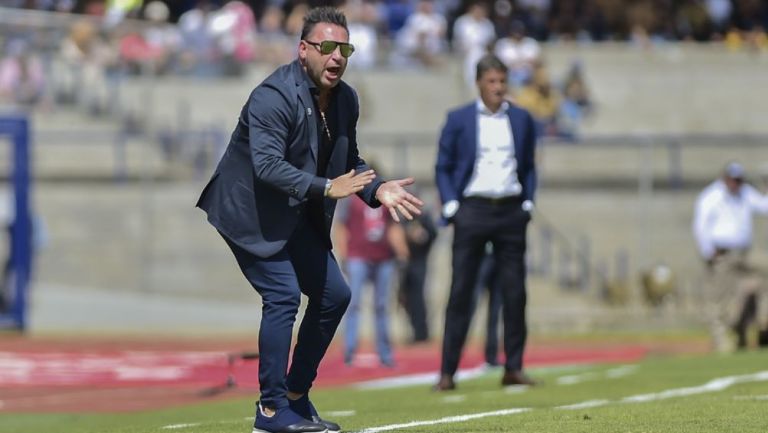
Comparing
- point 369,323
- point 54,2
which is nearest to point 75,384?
point 369,323

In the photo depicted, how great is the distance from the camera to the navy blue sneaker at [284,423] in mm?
8703

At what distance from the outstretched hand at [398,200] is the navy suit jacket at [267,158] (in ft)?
0.52

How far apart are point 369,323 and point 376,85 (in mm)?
6262

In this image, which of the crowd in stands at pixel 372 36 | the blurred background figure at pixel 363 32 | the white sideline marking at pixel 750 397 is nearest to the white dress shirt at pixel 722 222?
the crowd in stands at pixel 372 36

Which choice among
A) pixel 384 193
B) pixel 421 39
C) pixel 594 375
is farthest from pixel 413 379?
pixel 421 39

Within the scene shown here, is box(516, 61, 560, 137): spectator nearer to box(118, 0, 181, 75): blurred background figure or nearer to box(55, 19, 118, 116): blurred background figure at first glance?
box(118, 0, 181, 75): blurred background figure

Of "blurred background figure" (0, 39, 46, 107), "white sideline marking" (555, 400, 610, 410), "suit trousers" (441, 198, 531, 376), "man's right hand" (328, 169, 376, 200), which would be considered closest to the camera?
"man's right hand" (328, 169, 376, 200)

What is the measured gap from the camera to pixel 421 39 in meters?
30.0

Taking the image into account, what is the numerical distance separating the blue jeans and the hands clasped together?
29.5ft

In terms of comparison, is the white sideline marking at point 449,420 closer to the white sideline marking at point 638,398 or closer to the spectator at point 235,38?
the white sideline marking at point 638,398

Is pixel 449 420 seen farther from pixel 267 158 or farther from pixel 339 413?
pixel 267 158

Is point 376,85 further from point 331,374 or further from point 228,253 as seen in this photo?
point 331,374

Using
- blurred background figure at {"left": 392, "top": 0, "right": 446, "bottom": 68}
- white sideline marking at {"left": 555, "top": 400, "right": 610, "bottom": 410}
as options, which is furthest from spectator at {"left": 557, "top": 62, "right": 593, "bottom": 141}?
white sideline marking at {"left": 555, "top": 400, "right": 610, "bottom": 410}

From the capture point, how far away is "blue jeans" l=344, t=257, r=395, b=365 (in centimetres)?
1741
